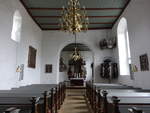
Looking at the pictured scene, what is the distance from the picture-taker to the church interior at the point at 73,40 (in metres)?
3.21

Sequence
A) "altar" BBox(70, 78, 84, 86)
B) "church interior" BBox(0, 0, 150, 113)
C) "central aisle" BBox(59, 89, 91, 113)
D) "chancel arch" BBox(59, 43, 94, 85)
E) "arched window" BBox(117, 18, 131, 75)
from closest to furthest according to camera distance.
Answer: "church interior" BBox(0, 0, 150, 113)
"central aisle" BBox(59, 89, 91, 113)
"arched window" BBox(117, 18, 131, 75)
"altar" BBox(70, 78, 84, 86)
"chancel arch" BBox(59, 43, 94, 85)

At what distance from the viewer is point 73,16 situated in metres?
4.63

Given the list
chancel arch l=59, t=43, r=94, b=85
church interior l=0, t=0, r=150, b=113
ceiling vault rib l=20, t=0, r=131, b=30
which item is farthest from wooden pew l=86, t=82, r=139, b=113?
chancel arch l=59, t=43, r=94, b=85

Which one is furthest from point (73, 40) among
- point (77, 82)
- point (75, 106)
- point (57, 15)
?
point (75, 106)

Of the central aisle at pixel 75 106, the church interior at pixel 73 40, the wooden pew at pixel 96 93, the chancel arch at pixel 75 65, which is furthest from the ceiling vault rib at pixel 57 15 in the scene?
the chancel arch at pixel 75 65

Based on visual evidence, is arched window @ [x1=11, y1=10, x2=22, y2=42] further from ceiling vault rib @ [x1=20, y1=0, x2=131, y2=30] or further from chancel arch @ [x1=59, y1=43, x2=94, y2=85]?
chancel arch @ [x1=59, y1=43, x2=94, y2=85]

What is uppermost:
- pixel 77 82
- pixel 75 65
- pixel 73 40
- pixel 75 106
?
pixel 73 40

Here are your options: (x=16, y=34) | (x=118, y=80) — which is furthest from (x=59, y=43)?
(x=118, y=80)

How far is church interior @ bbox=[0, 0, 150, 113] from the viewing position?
10.5 feet

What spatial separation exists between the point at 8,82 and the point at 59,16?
4.91 metres

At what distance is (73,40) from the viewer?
419 inches

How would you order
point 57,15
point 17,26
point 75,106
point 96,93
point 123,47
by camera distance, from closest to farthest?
1. point 96,93
2. point 75,106
3. point 17,26
4. point 57,15
5. point 123,47

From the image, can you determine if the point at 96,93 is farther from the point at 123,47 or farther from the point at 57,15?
the point at 57,15

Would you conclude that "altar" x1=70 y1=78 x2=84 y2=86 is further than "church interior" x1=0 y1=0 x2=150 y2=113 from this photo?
Yes
